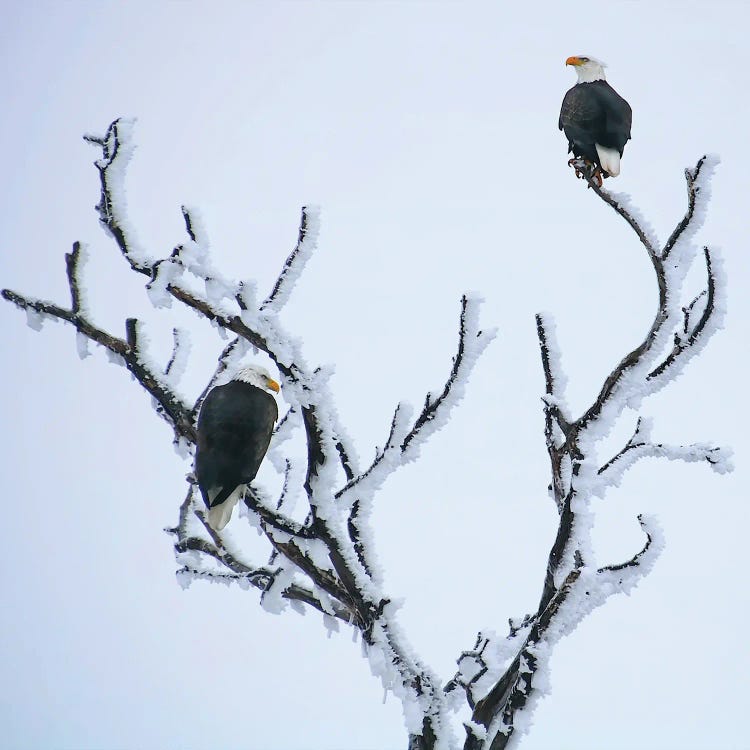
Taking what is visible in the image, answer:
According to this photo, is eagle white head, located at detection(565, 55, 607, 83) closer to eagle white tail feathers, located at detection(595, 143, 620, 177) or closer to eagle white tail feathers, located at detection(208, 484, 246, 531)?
eagle white tail feathers, located at detection(595, 143, 620, 177)

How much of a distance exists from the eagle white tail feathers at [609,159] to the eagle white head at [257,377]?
215 cm

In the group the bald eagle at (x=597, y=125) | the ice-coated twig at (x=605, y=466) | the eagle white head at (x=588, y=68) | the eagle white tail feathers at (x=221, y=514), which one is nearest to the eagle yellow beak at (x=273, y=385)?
the eagle white tail feathers at (x=221, y=514)

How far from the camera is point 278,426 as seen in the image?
11.3 ft

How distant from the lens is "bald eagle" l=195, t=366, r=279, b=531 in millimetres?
2975

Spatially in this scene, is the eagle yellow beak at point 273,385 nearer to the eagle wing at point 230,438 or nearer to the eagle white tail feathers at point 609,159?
the eagle wing at point 230,438

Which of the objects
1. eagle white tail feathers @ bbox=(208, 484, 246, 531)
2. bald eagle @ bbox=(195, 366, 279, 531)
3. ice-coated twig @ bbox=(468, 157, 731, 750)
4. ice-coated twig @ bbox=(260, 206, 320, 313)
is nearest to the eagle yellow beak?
bald eagle @ bbox=(195, 366, 279, 531)

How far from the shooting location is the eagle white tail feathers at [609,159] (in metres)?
4.52

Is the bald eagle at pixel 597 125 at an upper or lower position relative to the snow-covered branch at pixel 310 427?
upper

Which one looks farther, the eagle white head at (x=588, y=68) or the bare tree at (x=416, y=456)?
the eagle white head at (x=588, y=68)

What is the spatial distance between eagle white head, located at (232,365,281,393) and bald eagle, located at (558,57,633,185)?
1.98 m

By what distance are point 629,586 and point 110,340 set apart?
1832 mm

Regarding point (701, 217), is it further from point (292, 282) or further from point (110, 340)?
point (110, 340)

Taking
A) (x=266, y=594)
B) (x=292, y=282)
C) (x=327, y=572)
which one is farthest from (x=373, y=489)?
(x=292, y=282)

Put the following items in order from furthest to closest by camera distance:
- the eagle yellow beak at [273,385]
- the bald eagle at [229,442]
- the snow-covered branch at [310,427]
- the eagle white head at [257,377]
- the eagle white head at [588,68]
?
the eagle white head at [588,68] < the eagle yellow beak at [273,385] < the eagle white head at [257,377] < the bald eagle at [229,442] < the snow-covered branch at [310,427]
